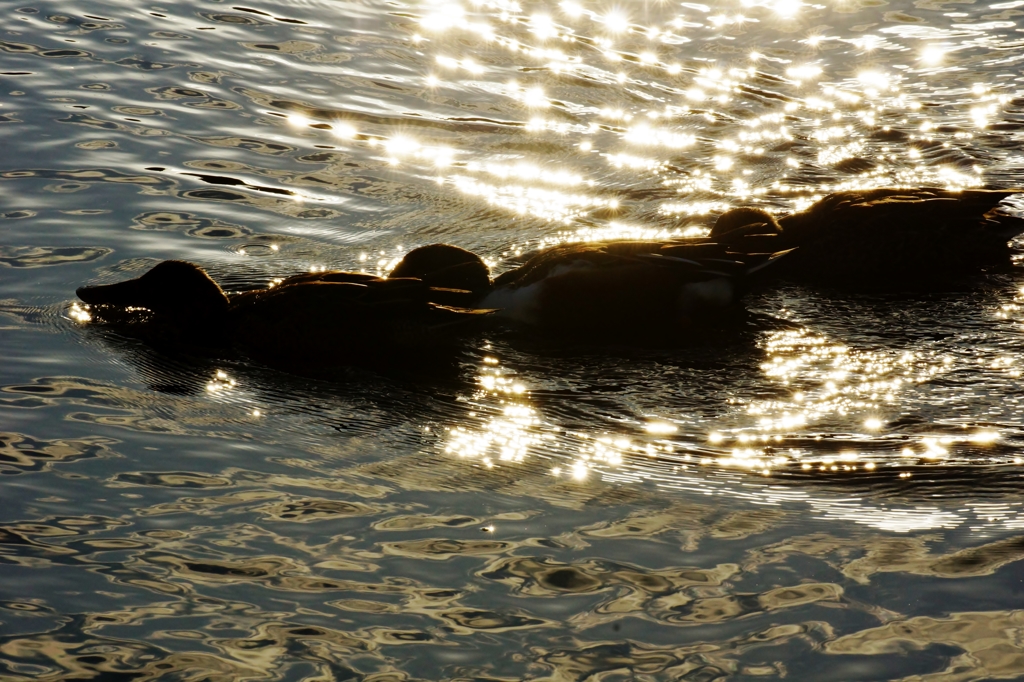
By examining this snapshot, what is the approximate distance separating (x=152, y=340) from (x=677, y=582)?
3898 mm

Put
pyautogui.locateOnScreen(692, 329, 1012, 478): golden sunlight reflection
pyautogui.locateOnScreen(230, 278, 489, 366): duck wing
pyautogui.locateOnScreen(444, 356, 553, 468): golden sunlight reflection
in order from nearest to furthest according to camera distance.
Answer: pyautogui.locateOnScreen(692, 329, 1012, 478): golden sunlight reflection < pyautogui.locateOnScreen(444, 356, 553, 468): golden sunlight reflection < pyautogui.locateOnScreen(230, 278, 489, 366): duck wing

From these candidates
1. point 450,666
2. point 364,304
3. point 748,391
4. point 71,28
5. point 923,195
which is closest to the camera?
point 450,666

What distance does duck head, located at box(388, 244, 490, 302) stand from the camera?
7508 millimetres

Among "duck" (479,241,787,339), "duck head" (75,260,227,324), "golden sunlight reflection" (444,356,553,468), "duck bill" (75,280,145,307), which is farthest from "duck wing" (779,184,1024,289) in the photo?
"duck bill" (75,280,145,307)

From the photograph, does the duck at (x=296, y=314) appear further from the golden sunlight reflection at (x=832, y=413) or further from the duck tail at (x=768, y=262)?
the golden sunlight reflection at (x=832, y=413)

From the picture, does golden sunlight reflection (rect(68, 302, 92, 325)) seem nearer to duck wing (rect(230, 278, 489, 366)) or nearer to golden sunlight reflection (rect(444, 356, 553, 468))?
duck wing (rect(230, 278, 489, 366))

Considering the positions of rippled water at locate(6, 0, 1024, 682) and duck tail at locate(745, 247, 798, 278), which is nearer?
rippled water at locate(6, 0, 1024, 682)

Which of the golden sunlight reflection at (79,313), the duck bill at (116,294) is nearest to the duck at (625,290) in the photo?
the duck bill at (116,294)

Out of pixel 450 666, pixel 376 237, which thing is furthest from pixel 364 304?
pixel 450 666

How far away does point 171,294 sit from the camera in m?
7.23

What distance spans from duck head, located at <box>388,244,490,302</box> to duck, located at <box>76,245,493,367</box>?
0.05 meters

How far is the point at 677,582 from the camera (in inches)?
182

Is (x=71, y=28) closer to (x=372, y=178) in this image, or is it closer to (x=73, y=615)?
(x=372, y=178)

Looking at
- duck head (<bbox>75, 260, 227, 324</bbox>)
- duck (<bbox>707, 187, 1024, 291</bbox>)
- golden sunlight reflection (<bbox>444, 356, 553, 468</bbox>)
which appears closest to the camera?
golden sunlight reflection (<bbox>444, 356, 553, 468</bbox>)
